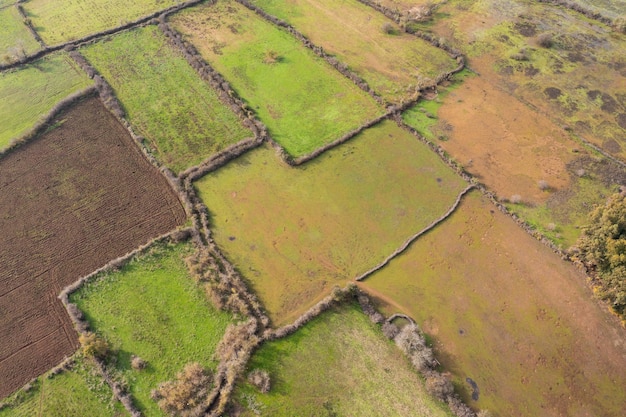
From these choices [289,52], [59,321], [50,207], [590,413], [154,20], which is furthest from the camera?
[154,20]

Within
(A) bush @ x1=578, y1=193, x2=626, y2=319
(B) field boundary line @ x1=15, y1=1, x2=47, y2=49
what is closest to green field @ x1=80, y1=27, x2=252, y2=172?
(B) field boundary line @ x1=15, y1=1, x2=47, y2=49

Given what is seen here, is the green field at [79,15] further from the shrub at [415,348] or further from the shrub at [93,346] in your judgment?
the shrub at [415,348]

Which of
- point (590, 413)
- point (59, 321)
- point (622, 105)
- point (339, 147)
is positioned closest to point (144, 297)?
point (59, 321)

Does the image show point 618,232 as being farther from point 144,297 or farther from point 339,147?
point 144,297

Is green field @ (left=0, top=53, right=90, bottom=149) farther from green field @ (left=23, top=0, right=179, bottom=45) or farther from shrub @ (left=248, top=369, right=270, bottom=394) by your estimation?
shrub @ (left=248, top=369, right=270, bottom=394)

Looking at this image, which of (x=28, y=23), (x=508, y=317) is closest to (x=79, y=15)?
(x=28, y=23)
